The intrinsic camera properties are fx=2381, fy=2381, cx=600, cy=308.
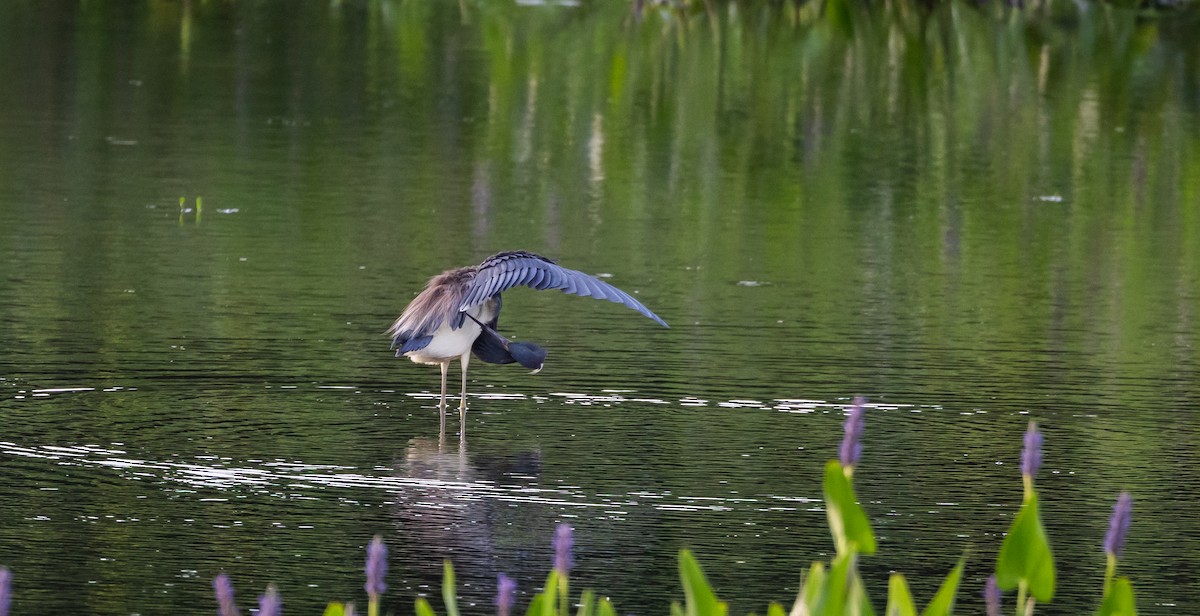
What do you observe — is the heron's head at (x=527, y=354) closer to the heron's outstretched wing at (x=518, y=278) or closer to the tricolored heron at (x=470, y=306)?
the tricolored heron at (x=470, y=306)

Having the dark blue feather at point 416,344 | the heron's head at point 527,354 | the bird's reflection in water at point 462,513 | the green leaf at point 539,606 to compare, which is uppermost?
the green leaf at point 539,606

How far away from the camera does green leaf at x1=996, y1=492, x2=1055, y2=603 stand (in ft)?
16.2

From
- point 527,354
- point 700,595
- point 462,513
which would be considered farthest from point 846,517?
point 527,354

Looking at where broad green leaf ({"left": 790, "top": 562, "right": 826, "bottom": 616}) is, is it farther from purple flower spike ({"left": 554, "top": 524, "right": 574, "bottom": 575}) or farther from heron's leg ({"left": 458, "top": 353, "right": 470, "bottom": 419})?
heron's leg ({"left": 458, "top": 353, "right": 470, "bottom": 419})

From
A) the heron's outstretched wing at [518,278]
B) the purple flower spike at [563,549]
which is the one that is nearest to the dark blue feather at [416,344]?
the heron's outstretched wing at [518,278]

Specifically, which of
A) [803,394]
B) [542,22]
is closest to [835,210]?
[803,394]

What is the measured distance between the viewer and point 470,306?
992 centimetres

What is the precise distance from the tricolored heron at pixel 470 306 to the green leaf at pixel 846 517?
15.8ft

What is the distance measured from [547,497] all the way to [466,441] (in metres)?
1.10

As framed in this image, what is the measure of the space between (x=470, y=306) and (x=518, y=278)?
0.80 feet

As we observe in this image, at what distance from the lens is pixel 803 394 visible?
418 inches

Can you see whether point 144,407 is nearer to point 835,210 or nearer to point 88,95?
point 835,210

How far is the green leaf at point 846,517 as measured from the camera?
4.90m

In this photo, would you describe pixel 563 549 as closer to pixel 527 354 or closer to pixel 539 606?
pixel 539 606
